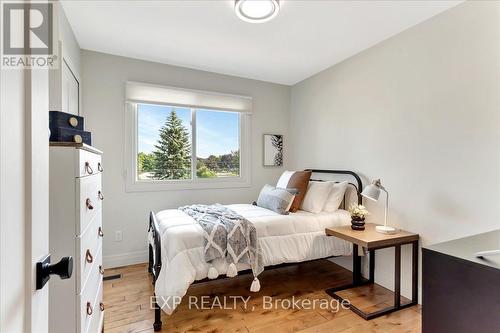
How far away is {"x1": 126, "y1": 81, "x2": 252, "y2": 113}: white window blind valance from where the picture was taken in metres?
3.27

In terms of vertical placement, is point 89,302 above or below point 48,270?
below

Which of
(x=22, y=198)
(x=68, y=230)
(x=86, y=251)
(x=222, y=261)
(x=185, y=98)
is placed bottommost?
(x=222, y=261)

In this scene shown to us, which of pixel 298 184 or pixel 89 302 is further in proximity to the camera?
pixel 298 184

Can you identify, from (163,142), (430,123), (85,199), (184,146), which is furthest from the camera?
(184,146)

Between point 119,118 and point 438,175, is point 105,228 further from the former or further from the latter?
point 438,175

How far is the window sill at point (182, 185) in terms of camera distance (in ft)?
10.9

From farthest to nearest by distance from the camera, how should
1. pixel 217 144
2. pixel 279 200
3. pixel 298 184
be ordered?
pixel 217 144, pixel 298 184, pixel 279 200

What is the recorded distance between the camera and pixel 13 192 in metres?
0.55

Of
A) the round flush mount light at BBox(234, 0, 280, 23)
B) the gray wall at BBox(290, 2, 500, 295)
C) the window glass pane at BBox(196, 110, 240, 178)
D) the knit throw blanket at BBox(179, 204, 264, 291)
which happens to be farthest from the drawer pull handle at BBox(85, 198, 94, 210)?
the gray wall at BBox(290, 2, 500, 295)

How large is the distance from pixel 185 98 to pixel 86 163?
2391 millimetres

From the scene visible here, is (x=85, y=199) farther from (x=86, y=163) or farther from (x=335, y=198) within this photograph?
(x=335, y=198)

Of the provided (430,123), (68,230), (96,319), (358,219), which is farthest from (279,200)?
(68,230)

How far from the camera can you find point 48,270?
67cm

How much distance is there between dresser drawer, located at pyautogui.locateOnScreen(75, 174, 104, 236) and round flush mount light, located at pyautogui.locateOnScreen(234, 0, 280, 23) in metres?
1.71
